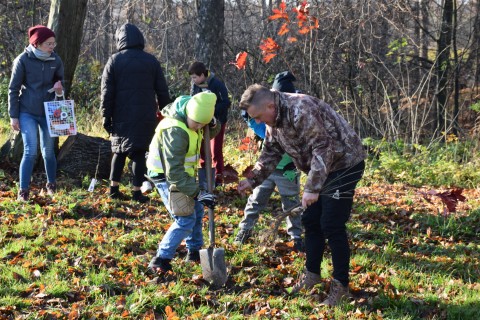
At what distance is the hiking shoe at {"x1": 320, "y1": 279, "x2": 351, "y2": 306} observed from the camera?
13.9 feet

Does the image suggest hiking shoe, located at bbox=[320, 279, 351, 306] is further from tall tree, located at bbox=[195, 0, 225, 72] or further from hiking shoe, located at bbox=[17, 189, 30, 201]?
tall tree, located at bbox=[195, 0, 225, 72]

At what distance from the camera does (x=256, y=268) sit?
499 cm

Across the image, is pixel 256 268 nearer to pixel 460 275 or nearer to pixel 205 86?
pixel 460 275

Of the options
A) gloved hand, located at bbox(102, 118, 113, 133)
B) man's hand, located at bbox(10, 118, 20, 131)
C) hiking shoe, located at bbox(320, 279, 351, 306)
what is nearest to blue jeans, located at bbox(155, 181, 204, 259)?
hiking shoe, located at bbox(320, 279, 351, 306)

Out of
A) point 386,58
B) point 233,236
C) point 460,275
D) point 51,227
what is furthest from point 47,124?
point 386,58

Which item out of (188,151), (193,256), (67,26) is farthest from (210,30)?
(188,151)

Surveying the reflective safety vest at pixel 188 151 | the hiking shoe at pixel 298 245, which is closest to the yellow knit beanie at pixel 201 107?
the reflective safety vest at pixel 188 151

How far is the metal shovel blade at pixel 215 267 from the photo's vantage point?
4.49 metres

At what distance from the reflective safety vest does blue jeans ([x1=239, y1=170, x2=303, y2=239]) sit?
1188 mm

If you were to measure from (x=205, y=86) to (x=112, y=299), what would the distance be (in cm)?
355

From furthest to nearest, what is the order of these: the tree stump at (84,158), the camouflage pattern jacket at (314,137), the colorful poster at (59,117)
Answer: the tree stump at (84,158) < the colorful poster at (59,117) < the camouflage pattern jacket at (314,137)

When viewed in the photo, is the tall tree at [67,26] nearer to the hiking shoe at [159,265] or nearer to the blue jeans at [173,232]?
the blue jeans at [173,232]

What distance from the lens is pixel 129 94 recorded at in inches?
260

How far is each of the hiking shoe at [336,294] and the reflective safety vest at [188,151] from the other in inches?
55.6
